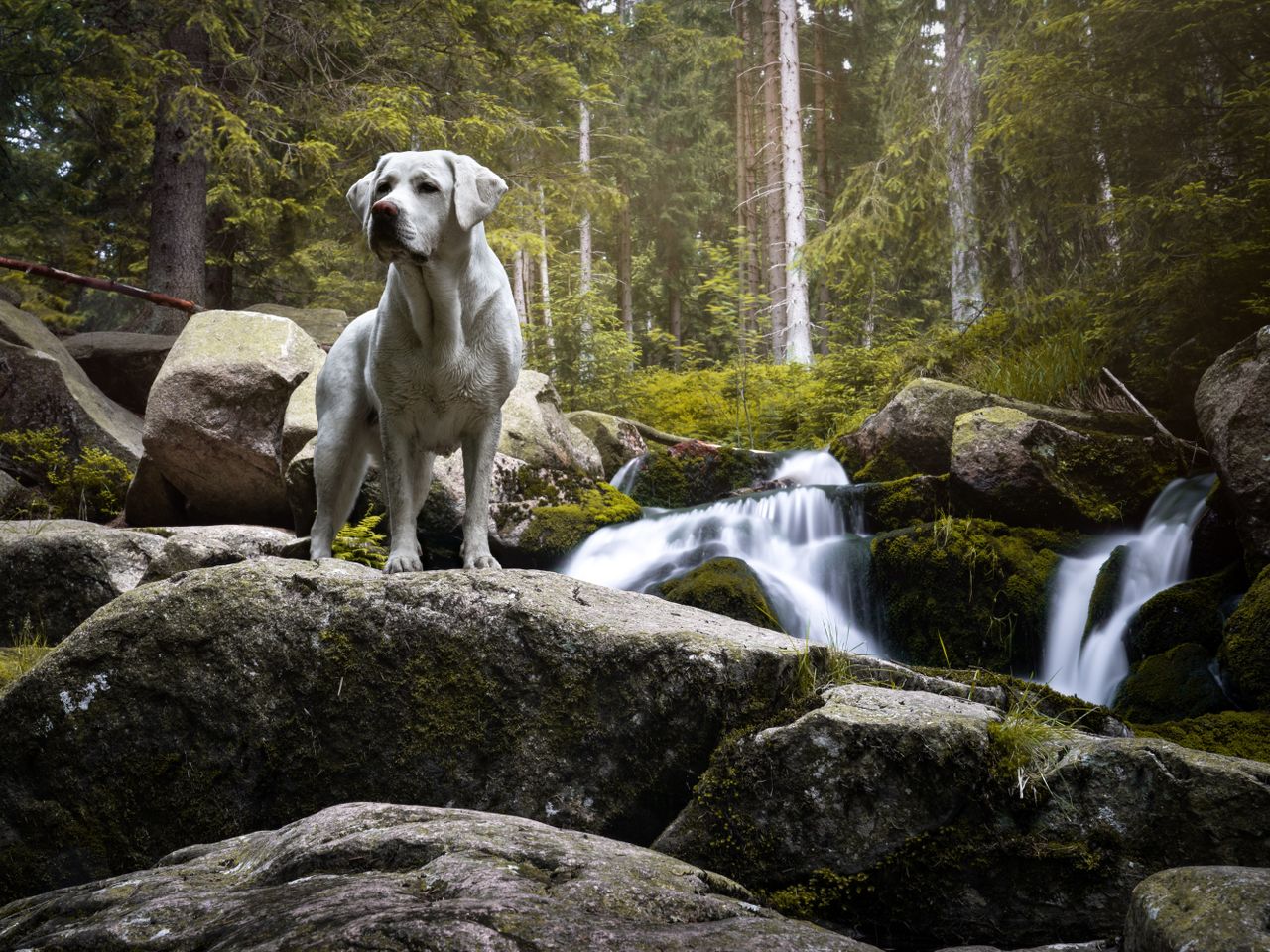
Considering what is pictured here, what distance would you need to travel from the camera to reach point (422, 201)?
14.5 ft

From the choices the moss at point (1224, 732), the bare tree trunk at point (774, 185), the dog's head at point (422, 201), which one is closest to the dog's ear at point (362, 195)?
the dog's head at point (422, 201)

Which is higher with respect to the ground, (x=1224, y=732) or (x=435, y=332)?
(x=435, y=332)

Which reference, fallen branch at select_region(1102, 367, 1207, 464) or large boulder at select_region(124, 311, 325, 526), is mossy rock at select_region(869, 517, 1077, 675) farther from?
large boulder at select_region(124, 311, 325, 526)

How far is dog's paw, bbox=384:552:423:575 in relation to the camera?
473 centimetres

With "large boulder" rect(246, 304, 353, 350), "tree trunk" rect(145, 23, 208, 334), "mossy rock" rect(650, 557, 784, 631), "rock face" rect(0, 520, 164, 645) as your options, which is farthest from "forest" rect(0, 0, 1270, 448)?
"rock face" rect(0, 520, 164, 645)

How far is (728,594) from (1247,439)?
389 centimetres

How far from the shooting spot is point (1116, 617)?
24.5 feet

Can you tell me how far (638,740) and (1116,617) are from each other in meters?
4.95

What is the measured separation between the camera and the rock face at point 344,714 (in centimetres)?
415

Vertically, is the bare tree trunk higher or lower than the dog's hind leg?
higher

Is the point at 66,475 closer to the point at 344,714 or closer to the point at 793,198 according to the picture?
the point at 344,714

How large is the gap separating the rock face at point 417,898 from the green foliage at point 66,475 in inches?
390

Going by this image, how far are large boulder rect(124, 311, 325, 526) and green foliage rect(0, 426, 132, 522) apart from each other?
166 centimetres

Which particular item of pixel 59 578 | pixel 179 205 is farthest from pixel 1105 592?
pixel 179 205
